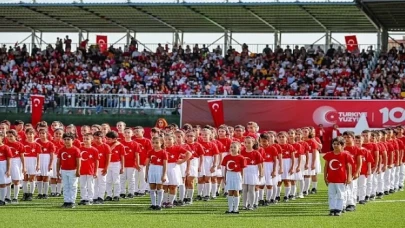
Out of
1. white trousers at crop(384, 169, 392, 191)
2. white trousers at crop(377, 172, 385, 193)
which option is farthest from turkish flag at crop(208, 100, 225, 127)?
white trousers at crop(377, 172, 385, 193)

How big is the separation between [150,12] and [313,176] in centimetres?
2284

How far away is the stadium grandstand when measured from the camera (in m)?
43.4

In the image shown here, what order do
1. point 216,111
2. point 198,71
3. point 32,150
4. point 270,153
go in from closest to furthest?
1. point 270,153
2. point 32,150
3. point 216,111
4. point 198,71

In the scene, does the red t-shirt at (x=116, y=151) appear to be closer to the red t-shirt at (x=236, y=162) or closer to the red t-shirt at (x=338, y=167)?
the red t-shirt at (x=236, y=162)

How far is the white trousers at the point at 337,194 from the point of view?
20.0 metres

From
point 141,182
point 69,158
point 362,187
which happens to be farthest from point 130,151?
point 362,187

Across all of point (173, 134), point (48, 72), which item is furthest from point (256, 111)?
point (173, 134)

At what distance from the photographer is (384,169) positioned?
25062 millimetres

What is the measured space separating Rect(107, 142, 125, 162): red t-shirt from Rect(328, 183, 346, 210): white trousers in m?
5.43

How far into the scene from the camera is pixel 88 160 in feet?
70.3

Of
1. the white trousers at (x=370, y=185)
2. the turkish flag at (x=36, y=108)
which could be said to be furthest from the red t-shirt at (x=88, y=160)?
the turkish flag at (x=36, y=108)

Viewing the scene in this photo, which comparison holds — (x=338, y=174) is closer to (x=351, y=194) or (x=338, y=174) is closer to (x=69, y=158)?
(x=351, y=194)

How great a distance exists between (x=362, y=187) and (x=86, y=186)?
21.5 feet

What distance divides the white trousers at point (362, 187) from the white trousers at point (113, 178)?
18.8 feet
